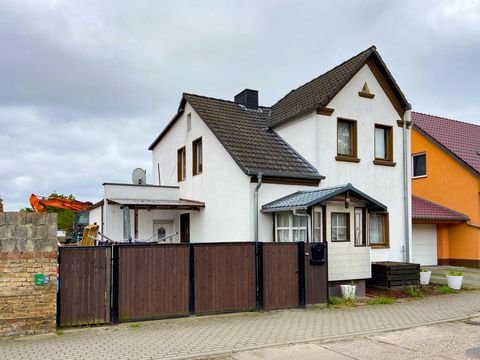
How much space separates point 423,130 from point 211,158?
1221 centimetres

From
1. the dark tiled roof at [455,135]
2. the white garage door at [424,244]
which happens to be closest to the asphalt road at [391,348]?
the white garage door at [424,244]

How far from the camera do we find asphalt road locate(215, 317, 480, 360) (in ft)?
23.9

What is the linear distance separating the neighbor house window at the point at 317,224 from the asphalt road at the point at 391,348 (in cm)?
418

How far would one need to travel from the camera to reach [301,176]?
1459 cm

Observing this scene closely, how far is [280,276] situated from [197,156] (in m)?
8.22

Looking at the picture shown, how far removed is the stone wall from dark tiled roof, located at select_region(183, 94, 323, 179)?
6473 mm

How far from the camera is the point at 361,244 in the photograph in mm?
14125

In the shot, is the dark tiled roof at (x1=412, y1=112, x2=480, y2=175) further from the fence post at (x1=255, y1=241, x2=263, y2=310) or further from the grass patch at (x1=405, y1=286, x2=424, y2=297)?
the fence post at (x1=255, y1=241, x2=263, y2=310)

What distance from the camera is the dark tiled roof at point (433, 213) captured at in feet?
68.8

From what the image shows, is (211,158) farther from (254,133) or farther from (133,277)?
(133,277)

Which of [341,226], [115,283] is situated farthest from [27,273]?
[341,226]

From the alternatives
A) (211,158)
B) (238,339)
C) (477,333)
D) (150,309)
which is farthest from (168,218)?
(477,333)

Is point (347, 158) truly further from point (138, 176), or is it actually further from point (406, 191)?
point (138, 176)

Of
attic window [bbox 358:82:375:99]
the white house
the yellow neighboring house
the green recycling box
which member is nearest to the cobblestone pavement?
the green recycling box
